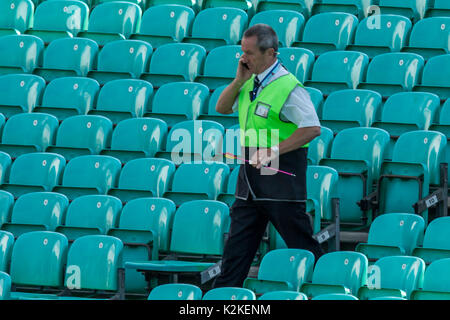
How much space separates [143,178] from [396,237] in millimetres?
1617

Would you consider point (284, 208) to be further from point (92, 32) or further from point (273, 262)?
point (92, 32)

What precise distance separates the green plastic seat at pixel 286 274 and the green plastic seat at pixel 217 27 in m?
3.15

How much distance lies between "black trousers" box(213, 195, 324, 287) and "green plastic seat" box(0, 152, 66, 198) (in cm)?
195

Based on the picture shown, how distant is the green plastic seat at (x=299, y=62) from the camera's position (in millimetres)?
6918

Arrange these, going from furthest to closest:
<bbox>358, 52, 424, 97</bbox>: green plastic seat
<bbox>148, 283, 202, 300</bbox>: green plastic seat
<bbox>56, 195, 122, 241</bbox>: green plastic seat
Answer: <bbox>358, 52, 424, 97</bbox>: green plastic seat
<bbox>56, 195, 122, 241</bbox>: green plastic seat
<bbox>148, 283, 202, 300</bbox>: green plastic seat

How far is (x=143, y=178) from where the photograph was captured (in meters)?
6.04

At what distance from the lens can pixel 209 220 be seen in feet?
17.9

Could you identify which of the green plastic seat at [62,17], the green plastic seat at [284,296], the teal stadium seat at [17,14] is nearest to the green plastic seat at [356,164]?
the green plastic seat at [284,296]

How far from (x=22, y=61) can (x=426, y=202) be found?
339 centimetres

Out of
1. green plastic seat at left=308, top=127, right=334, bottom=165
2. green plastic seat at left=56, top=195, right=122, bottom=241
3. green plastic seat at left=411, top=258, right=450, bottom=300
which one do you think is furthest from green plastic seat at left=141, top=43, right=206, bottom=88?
green plastic seat at left=411, top=258, right=450, bottom=300

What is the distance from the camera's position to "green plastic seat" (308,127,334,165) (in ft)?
19.7

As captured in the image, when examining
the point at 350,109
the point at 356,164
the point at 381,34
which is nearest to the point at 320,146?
the point at 356,164

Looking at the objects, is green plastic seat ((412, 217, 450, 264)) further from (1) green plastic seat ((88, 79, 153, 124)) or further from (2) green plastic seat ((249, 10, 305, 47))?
(2) green plastic seat ((249, 10, 305, 47))

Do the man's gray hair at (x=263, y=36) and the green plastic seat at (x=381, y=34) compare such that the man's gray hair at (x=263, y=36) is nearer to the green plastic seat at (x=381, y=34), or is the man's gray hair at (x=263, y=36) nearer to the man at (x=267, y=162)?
the man at (x=267, y=162)
